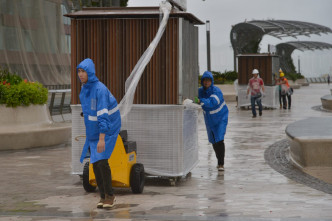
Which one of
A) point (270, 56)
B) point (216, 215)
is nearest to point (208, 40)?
point (270, 56)

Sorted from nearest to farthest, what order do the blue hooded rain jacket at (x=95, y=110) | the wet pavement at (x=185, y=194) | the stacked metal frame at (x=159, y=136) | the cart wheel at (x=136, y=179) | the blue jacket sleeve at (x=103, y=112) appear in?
the wet pavement at (x=185, y=194), the blue jacket sleeve at (x=103, y=112), the blue hooded rain jacket at (x=95, y=110), the cart wheel at (x=136, y=179), the stacked metal frame at (x=159, y=136)

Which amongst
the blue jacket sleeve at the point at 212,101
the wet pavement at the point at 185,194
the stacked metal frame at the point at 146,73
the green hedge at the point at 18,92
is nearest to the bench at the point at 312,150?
the wet pavement at the point at 185,194

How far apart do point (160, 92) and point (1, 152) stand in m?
5.27

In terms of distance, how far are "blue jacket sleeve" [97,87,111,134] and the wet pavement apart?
0.88m

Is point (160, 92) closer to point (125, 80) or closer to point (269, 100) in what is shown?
point (125, 80)

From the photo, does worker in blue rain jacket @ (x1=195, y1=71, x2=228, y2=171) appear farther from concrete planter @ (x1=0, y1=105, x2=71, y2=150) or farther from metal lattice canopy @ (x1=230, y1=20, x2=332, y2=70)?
metal lattice canopy @ (x1=230, y1=20, x2=332, y2=70)

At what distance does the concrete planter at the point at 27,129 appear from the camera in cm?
1430

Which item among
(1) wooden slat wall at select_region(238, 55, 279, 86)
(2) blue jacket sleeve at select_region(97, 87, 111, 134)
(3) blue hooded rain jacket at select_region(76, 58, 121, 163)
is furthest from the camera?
(1) wooden slat wall at select_region(238, 55, 279, 86)

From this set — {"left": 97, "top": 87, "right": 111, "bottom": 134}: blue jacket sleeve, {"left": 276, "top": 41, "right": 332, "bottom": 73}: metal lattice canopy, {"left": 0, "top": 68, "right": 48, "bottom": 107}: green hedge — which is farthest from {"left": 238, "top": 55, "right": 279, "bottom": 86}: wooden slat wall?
{"left": 276, "top": 41, "right": 332, "bottom": 73}: metal lattice canopy

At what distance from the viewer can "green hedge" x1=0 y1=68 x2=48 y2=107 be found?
14.3 meters

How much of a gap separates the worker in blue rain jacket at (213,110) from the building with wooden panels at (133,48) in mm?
875

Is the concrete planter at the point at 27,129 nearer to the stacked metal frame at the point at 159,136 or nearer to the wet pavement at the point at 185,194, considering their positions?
the wet pavement at the point at 185,194

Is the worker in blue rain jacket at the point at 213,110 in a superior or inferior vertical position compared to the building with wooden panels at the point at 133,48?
inferior

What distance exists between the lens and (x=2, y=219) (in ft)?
24.6
